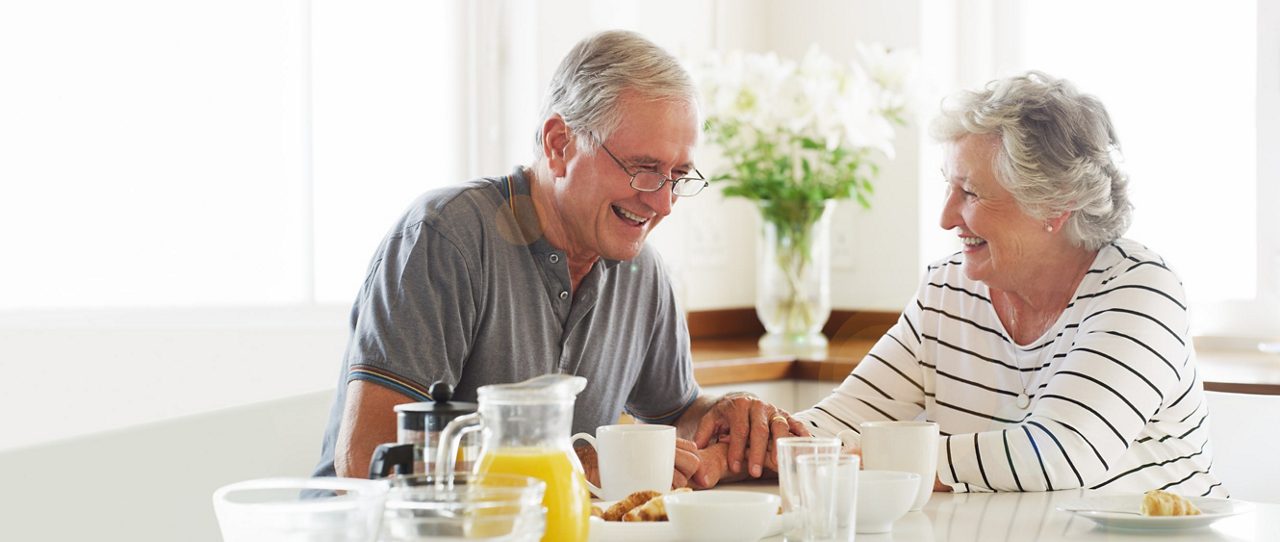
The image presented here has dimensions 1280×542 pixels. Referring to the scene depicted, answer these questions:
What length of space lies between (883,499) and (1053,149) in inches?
34.4

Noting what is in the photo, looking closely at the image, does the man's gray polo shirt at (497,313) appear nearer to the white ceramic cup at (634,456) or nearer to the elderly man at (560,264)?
the elderly man at (560,264)

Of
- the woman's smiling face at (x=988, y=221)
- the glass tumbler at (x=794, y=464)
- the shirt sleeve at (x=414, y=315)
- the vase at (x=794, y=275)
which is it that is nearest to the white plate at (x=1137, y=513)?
the glass tumbler at (x=794, y=464)

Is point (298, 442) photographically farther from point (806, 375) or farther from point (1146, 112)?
point (1146, 112)

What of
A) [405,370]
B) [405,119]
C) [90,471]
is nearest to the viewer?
[405,370]

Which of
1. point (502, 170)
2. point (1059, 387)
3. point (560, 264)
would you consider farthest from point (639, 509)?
point (502, 170)

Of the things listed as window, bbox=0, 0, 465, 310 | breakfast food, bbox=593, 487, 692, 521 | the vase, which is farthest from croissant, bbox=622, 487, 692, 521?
the vase

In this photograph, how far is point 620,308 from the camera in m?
1.97

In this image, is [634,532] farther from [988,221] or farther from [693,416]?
[988,221]

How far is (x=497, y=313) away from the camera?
1774 mm

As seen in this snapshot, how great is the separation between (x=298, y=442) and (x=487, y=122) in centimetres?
136

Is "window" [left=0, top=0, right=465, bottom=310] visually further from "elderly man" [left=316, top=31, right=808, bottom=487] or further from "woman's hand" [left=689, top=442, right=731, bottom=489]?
"woman's hand" [left=689, top=442, right=731, bottom=489]

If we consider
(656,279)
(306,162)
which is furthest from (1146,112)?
(306,162)

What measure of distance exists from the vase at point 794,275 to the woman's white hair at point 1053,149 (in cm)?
117

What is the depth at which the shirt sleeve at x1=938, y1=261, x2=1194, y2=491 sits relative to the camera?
66.1 inches
